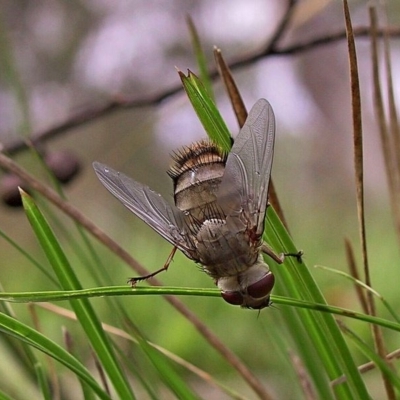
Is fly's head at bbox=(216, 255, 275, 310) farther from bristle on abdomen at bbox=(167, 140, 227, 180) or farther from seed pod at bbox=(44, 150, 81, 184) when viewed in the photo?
seed pod at bbox=(44, 150, 81, 184)

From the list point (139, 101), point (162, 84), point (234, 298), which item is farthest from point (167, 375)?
point (162, 84)

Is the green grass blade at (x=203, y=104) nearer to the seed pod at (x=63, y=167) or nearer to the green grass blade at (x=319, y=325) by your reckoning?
the green grass blade at (x=319, y=325)

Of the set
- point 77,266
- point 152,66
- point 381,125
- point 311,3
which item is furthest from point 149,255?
point 152,66

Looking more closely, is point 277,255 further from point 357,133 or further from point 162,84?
point 162,84

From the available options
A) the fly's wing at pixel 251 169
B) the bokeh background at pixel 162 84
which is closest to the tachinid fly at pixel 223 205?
the fly's wing at pixel 251 169

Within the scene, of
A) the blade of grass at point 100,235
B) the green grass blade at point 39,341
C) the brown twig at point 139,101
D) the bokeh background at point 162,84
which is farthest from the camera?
the bokeh background at point 162,84

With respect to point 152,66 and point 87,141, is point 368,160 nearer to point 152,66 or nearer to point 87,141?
point 152,66

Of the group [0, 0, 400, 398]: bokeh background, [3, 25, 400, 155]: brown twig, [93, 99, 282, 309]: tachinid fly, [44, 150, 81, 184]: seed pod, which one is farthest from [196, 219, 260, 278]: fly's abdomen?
[0, 0, 400, 398]: bokeh background
